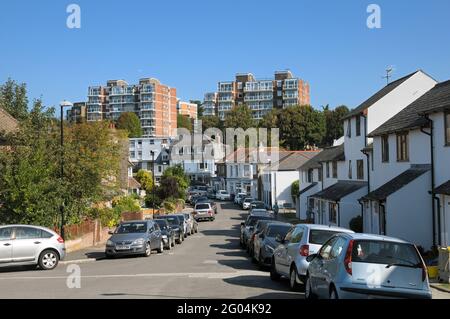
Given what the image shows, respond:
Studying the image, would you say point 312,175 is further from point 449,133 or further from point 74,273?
point 74,273

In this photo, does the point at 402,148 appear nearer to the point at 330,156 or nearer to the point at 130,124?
the point at 330,156

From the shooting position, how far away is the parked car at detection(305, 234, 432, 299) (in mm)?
10438

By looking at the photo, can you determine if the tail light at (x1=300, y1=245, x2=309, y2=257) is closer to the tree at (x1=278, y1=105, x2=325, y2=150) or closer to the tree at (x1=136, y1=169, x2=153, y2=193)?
the tree at (x1=136, y1=169, x2=153, y2=193)

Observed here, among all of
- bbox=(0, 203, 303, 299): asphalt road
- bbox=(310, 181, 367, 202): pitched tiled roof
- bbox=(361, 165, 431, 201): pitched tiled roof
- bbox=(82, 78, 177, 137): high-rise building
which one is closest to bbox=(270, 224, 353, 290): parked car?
bbox=(0, 203, 303, 299): asphalt road

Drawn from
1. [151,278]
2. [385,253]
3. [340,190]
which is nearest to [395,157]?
[340,190]

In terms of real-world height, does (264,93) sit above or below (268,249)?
above

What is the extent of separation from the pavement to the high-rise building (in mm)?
136147

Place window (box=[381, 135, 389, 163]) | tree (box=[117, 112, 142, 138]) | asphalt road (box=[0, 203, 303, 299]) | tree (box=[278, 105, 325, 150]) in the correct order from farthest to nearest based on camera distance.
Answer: tree (box=[117, 112, 142, 138]) → tree (box=[278, 105, 325, 150]) → window (box=[381, 135, 389, 163]) → asphalt road (box=[0, 203, 303, 299])

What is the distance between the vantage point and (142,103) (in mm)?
162375

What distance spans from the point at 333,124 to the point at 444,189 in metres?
84.3

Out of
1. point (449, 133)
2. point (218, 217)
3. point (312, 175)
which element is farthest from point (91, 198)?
point (218, 217)

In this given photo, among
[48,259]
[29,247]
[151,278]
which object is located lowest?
[151,278]

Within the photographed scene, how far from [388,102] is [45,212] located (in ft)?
69.9
